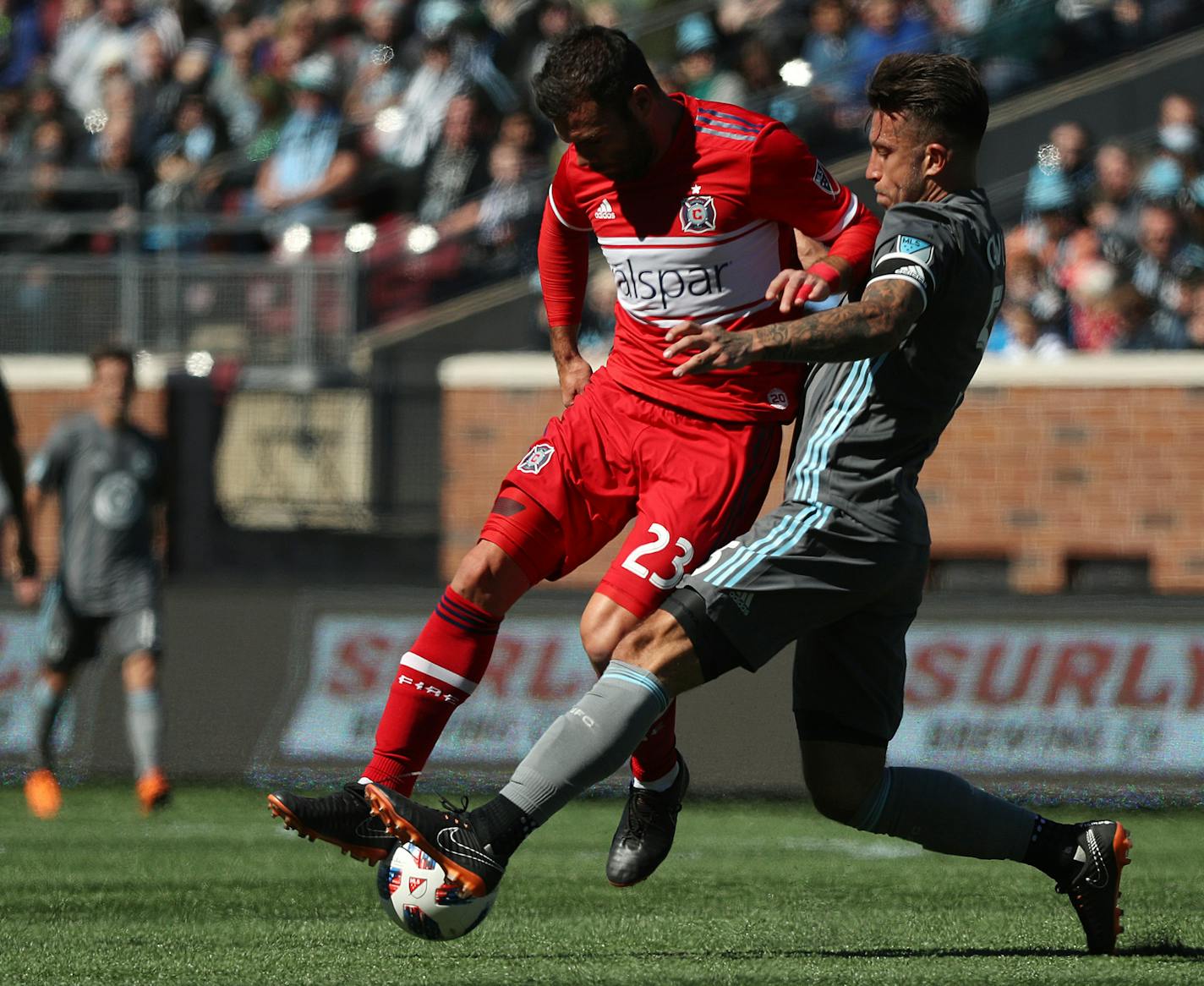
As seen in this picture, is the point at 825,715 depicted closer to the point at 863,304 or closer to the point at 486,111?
the point at 863,304

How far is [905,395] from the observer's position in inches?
216

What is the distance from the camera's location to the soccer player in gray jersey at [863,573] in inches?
199

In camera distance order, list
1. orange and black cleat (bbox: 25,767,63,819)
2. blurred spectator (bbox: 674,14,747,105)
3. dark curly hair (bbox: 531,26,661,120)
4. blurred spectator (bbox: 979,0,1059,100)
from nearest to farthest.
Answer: dark curly hair (bbox: 531,26,661,120) → orange and black cleat (bbox: 25,767,63,819) → blurred spectator (bbox: 979,0,1059,100) → blurred spectator (bbox: 674,14,747,105)

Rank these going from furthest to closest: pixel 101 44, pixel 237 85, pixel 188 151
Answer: pixel 101 44 → pixel 237 85 → pixel 188 151

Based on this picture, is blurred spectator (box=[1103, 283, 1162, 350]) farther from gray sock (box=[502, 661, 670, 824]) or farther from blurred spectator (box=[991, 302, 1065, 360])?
gray sock (box=[502, 661, 670, 824])

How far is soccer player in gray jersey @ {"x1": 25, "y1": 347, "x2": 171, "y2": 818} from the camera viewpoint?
10984 mm

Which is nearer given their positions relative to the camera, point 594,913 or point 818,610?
point 818,610

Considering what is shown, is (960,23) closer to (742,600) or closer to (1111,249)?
(1111,249)

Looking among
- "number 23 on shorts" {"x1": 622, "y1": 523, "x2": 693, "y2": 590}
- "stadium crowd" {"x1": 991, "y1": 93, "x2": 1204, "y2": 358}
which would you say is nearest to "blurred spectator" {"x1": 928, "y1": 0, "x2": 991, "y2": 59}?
"stadium crowd" {"x1": 991, "y1": 93, "x2": 1204, "y2": 358}

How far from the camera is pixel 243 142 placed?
59.0 feet

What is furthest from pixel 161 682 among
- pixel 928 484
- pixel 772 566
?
pixel 772 566

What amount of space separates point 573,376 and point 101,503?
5.38m

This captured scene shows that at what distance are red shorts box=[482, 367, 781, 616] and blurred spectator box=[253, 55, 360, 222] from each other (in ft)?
35.1

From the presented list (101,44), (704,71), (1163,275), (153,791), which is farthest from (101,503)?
(101,44)
